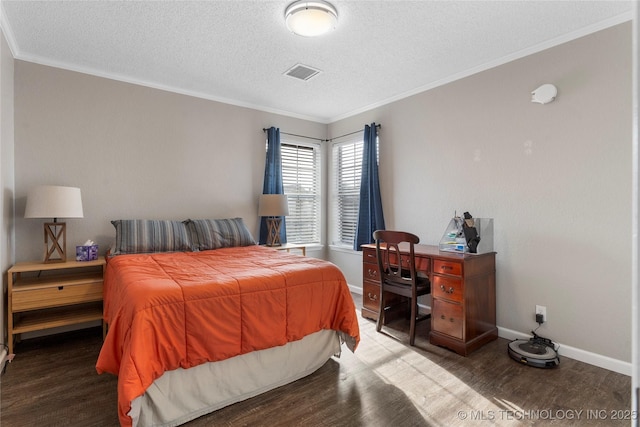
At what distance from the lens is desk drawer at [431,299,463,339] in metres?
2.61

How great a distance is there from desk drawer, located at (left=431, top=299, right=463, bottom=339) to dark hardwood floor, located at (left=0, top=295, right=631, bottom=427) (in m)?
0.18

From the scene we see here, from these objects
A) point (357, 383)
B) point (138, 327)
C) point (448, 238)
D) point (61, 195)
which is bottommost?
point (357, 383)

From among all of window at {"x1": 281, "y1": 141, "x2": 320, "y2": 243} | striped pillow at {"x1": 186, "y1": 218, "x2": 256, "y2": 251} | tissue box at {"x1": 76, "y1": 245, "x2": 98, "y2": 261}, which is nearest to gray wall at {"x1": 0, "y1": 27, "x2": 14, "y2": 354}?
tissue box at {"x1": 76, "y1": 245, "x2": 98, "y2": 261}

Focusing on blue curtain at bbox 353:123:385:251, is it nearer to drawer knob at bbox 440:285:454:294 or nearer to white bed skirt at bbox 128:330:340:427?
drawer knob at bbox 440:285:454:294

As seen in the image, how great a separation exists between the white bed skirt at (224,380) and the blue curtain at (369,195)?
1.99 m

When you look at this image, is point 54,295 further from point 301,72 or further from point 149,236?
point 301,72

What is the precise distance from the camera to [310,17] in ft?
7.18

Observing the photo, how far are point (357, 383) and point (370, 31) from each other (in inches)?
102

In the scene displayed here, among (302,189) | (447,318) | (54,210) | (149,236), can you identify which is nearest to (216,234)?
Result: (149,236)

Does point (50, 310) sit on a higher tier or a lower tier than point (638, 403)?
→ lower

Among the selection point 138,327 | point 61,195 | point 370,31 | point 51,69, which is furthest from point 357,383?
point 51,69

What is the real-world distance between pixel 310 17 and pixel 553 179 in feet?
7.50

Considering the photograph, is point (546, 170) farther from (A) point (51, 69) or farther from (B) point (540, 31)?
(A) point (51, 69)

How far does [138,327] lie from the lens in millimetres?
1561
